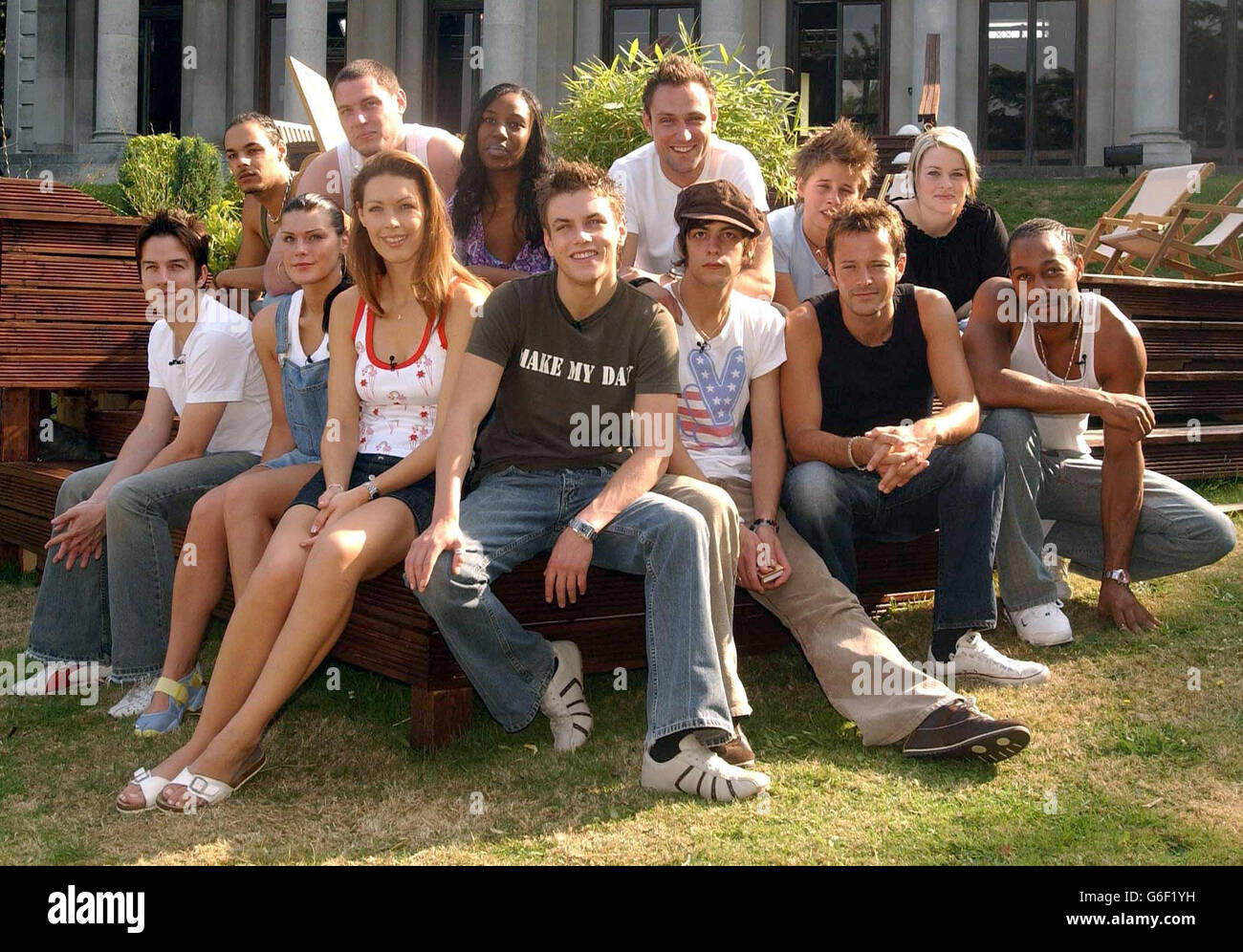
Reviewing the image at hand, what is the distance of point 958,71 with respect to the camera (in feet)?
66.5

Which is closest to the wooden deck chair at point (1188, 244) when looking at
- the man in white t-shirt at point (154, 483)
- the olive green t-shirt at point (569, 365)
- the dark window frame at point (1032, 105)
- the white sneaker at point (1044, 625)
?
the white sneaker at point (1044, 625)

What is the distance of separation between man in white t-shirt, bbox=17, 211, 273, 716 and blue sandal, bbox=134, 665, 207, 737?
242 mm

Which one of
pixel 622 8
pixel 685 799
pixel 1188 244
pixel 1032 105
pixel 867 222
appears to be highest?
pixel 622 8

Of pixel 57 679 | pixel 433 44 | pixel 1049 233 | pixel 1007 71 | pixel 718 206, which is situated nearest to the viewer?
pixel 718 206

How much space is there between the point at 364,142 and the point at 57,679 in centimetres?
253

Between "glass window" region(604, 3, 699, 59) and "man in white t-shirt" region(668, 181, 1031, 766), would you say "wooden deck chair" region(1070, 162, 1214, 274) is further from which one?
"glass window" region(604, 3, 699, 59)

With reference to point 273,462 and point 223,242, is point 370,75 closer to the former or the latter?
point 273,462

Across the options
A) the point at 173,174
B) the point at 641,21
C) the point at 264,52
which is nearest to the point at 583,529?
the point at 173,174

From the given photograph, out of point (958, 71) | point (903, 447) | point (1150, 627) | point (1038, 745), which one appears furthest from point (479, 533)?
point (958, 71)

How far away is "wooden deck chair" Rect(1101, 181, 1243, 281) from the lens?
1123cm

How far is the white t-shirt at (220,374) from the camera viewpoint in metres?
4.93

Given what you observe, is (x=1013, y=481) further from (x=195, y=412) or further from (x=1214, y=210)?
(x=1214, y=210)

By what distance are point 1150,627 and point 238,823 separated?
3316 mm

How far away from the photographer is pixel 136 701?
4602 millimetres
